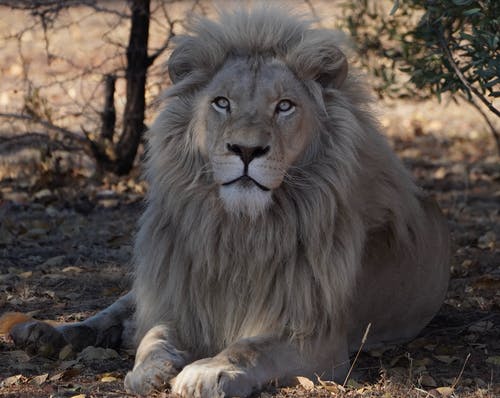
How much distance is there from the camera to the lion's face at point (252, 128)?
3852 millimetres

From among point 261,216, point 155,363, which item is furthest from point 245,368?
point 261,216

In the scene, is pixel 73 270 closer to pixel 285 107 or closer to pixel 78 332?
pixel 78 332

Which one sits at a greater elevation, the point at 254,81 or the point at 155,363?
the point at 254,81

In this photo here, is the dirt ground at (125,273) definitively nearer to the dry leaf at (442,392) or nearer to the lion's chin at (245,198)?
the dry leaf at (442,392)

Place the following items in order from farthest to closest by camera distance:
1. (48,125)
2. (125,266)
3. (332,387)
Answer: (48,125) < (125,266) < (332,387)

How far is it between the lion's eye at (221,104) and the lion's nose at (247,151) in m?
0.26

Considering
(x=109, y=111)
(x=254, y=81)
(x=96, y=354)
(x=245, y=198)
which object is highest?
(x=254, y=81)

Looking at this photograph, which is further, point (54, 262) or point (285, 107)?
point (54, 262)

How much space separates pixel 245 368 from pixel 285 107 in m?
1.01

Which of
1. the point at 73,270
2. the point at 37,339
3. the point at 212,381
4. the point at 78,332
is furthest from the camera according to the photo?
the point at 73,270

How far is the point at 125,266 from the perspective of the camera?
6098 millimetres

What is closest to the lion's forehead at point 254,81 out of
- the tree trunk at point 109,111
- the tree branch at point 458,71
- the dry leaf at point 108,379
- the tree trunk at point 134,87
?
the dry leaf at point 108,379

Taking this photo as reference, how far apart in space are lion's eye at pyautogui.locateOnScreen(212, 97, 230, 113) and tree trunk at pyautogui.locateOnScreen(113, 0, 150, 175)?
11.2 ft

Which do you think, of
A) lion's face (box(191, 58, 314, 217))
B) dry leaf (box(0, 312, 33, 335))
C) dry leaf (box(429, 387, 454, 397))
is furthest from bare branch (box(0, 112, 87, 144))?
dry leaf (box(429, 387, 454, 397))
